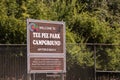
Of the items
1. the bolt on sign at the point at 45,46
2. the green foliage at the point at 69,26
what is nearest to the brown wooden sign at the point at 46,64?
the bolt on sign at the point at 45,46

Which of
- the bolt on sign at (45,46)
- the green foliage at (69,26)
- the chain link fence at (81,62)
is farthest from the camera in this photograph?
the green foliage at (69,26)

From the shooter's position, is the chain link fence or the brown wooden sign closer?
the brown wooden sign

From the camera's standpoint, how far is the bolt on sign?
12.0 metres

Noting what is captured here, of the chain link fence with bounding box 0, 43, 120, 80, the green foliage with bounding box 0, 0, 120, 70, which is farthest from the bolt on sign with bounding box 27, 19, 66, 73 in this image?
the green foliage with bounding box 0, 0, 120, 70

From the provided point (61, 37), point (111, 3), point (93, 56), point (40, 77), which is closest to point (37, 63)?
point (61, 37)

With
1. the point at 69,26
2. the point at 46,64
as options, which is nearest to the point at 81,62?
the point at 69,26

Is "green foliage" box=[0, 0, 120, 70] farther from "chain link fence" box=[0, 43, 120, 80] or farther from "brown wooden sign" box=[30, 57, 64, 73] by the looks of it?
"brown wooden sign" box=[30, 57, 64, 73]

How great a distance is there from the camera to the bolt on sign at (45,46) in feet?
39.2

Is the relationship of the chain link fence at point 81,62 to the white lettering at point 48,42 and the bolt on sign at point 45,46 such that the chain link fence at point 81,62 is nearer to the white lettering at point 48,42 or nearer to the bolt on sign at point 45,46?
the bolt on sign at point 45,46

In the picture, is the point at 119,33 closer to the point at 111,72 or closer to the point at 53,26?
the point at 111,72

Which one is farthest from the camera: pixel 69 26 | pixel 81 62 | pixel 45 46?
pixel 69 26

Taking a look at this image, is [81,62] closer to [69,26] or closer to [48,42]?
[69,26]

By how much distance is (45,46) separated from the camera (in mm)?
12266

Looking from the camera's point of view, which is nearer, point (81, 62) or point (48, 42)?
point (48, 42)
